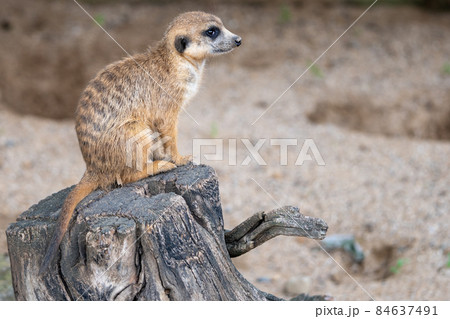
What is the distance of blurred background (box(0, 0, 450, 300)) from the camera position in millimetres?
4047

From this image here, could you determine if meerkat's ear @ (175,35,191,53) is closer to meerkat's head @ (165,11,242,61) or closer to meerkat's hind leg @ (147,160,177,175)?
meerkat's head @ (165,11,242,61)

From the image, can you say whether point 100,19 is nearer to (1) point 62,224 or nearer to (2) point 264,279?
(2) point 264,279

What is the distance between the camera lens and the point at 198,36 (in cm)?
291

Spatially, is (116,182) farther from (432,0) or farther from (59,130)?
(432,0)

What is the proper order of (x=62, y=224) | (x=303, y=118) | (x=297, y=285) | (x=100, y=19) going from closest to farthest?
1. (x=62, y=224)
2. (x=297, y=285)
3. (x=303, y=118)
4. (x=100, y=19)

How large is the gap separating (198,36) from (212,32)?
7 centimetres

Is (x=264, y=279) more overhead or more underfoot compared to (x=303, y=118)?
more underfoot

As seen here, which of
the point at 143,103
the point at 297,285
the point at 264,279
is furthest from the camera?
the point at 264,279

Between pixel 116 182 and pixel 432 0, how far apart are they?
5860mm

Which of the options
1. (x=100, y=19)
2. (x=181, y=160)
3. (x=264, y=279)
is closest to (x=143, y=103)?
(x=181, y=160)

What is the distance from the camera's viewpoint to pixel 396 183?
15.5ft

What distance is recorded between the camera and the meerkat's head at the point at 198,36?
114 inches

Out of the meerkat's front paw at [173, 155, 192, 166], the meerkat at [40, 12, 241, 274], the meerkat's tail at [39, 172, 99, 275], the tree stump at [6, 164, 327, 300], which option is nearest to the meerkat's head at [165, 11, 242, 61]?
the meerkat at [40, 12, 241, 274]
